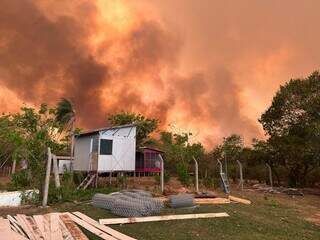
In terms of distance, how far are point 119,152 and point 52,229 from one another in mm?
18097

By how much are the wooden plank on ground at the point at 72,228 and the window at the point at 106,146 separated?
1435cm

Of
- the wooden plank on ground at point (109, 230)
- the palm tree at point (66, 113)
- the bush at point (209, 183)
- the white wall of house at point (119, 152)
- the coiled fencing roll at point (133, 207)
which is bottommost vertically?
the wooden plank on ground at point (109, 230)

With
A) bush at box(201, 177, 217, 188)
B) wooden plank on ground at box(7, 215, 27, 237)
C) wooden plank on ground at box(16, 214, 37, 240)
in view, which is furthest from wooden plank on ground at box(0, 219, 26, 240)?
bush at box(201, 177, 217, 188)

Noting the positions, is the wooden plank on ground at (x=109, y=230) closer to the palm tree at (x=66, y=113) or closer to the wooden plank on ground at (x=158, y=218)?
the wooden plank on ground at (x=158, y=218)

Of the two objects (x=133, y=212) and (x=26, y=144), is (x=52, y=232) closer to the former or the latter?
(x=133, y=212)

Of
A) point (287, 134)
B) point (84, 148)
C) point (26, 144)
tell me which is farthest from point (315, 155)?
point (26, 144)

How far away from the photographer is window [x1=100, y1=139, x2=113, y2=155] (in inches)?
1063

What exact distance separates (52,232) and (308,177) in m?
28.8

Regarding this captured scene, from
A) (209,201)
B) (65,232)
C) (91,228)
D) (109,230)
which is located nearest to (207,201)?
(209,201)

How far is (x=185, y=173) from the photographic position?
25.6 meters

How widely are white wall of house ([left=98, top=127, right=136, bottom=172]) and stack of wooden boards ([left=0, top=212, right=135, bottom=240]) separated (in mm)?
14518

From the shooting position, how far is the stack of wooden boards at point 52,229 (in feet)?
31.7

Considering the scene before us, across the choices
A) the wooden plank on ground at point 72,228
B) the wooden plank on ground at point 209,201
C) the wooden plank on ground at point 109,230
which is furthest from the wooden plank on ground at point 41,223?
the wooden plank on ground at point 209,201

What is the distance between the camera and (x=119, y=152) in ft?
93.0
